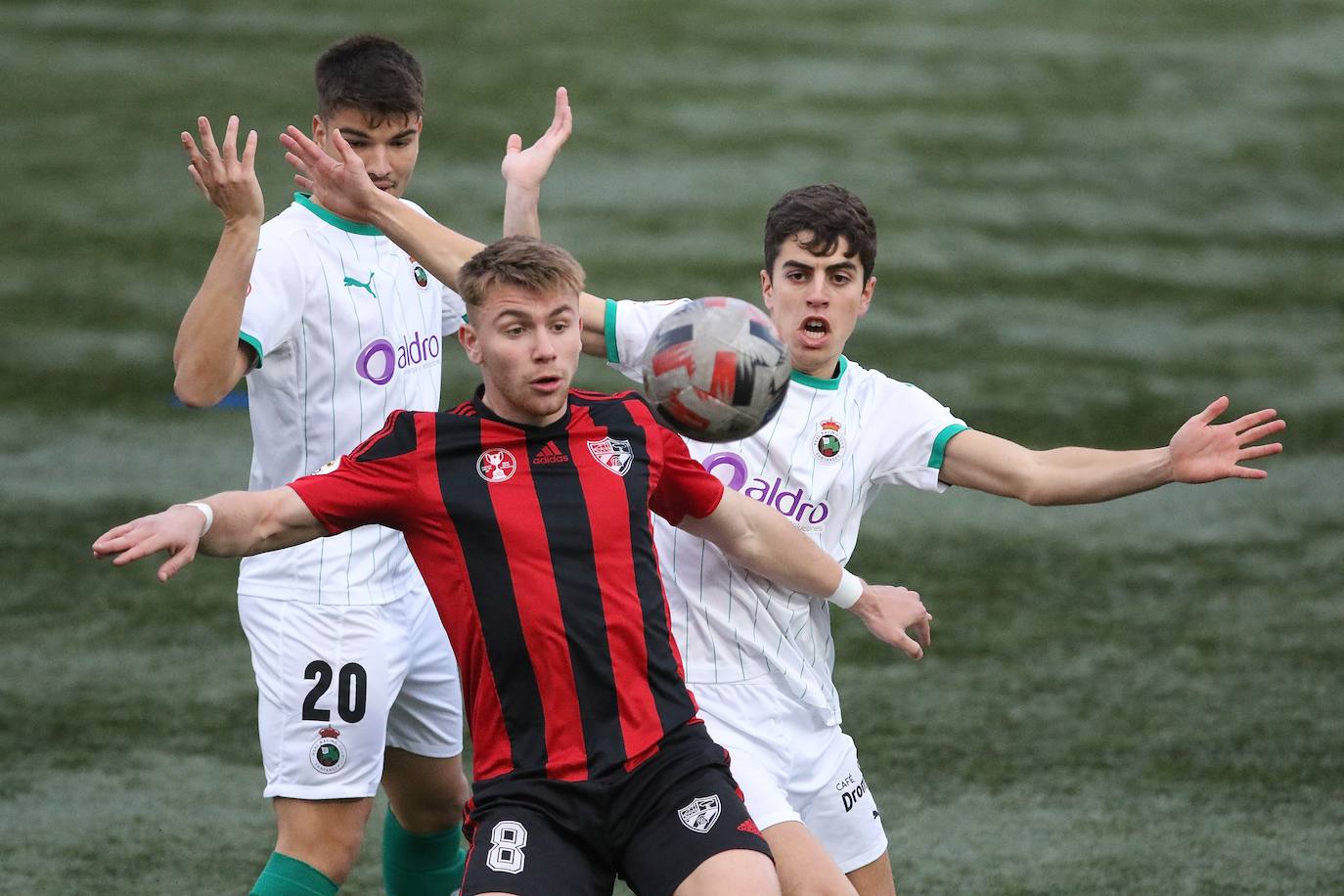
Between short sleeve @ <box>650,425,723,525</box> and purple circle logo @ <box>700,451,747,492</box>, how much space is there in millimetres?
365

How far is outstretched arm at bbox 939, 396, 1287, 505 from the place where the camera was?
13.5ft

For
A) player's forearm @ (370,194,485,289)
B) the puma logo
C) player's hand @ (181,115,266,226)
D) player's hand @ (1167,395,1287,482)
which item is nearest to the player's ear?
player's forearm @ (370,194,485,289)

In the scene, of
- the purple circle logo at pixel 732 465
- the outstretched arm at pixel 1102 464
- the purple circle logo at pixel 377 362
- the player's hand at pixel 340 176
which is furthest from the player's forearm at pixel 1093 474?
the player's hand at pixel 340 176

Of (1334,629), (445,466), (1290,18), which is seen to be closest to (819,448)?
(445,466)

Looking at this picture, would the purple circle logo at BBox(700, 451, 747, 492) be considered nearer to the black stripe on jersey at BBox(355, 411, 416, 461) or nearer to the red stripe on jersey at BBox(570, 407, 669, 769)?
the red stripe on jersey at BBox(570, 407, 669, 769)

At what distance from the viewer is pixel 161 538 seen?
337 cm

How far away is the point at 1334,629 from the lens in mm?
7574

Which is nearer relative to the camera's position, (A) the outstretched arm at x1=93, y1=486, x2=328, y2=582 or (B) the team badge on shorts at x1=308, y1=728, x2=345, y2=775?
(A) the outstretched arm at x1=93, y1=486, x2=328, y2=582

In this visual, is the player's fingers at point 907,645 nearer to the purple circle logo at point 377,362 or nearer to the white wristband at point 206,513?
the purple circle logo at point 377,362

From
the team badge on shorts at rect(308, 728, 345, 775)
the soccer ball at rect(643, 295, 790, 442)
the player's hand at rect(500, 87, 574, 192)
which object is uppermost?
the player's hand at rect(500, 87, 574, 192)

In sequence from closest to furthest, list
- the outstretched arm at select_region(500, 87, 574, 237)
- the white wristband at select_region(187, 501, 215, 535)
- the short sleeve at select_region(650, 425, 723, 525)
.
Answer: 1. the white wristband at select_region(187, 501, 215, 535)
2. the short sleeve at select_region(650, 425, 723, 525)
3. the outstretched arm at select_region(500, 87, 574, 237)

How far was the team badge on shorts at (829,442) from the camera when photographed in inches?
175

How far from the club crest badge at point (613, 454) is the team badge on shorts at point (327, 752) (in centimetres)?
111

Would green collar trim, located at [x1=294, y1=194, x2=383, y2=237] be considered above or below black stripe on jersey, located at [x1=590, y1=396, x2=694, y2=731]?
above
